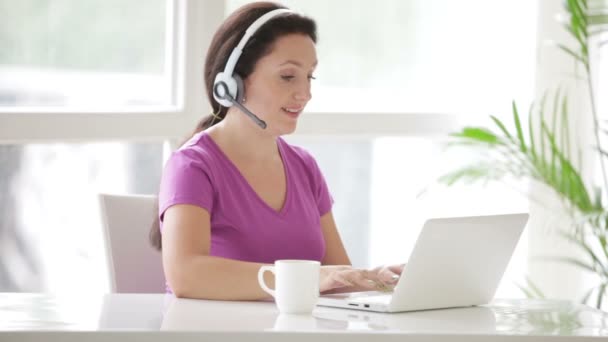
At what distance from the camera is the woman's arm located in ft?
6.07

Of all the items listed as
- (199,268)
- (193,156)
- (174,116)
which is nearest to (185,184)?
(193,156)

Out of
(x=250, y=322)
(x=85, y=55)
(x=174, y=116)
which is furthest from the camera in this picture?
(x=174, y=116)

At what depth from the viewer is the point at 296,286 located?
1653 millimetres

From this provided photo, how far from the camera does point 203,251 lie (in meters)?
1.98

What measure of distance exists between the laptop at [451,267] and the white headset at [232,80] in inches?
24.3

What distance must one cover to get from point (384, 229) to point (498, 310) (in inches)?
71.5

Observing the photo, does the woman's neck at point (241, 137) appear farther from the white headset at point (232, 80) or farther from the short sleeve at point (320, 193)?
the short sleeve at point (320, 193)

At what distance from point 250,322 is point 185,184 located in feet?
1.85

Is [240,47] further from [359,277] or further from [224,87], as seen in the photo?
[359,277]

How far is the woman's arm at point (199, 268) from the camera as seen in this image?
72.9 inches

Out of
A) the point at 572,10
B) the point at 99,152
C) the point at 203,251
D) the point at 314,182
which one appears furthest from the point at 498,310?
the point at 99,152

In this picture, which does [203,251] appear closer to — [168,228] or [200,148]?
[168,228]

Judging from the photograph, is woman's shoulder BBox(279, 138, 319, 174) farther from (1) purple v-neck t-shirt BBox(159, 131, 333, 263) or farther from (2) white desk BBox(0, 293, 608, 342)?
(2) white desk BBox(0, 293, 608, 342)

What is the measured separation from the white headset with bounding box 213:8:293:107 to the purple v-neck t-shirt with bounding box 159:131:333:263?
0.33ft
